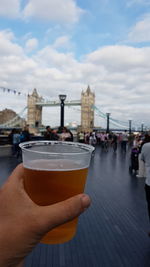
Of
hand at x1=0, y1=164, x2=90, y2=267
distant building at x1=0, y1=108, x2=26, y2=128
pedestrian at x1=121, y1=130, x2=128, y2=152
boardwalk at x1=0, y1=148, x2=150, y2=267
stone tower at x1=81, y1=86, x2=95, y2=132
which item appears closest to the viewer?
hand at x1=0, y1=164, x2=90, y2=267

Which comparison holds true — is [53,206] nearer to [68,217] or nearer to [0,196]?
[68,217]

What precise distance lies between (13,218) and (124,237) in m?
2.49

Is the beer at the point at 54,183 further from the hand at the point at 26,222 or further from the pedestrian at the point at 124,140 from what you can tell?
the pedestrian at the point at 124,140

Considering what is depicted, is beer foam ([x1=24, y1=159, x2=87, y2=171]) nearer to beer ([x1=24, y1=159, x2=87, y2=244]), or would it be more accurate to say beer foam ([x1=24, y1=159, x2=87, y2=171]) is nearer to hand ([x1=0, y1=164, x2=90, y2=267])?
beer ([x1=24, y1=159, x2=87, y2=244])

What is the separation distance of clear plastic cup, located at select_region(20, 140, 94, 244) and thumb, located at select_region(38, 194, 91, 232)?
0.08ft

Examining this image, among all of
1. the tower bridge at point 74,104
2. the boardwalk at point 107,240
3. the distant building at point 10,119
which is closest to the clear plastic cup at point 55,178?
the boardwalk at point 107,240

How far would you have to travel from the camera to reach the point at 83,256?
2.36m

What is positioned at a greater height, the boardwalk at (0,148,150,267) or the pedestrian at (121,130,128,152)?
the pedestrian at (121,130,128,152)

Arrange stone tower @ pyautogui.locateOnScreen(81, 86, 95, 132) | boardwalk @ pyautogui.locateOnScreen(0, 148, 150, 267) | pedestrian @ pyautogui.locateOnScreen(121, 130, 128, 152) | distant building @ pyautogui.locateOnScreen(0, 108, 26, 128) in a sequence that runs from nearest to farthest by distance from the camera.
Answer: boardwalk @ pyautogui.locateOnScreen(0, 148, 150, 267) < pedestrian @ pyautogui.locateOnScreen(121, 130, 128, 152) < stone tower @ pyautogui.locateOnScreen(81, 86, 95, 132) < distant building @ pyautogui.locateOnScreen(0, 108, 26, 128)

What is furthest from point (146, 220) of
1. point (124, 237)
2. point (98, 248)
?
point (98, 248)

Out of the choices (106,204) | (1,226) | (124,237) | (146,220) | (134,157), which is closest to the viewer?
(1,226)

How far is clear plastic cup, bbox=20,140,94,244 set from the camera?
756 millimetres

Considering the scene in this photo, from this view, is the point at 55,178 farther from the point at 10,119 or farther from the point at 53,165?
the point at 10,119

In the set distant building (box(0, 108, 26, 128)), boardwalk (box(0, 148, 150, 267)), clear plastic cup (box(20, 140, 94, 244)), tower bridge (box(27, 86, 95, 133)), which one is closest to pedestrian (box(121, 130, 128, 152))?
boardwalk (box(0, 148, 150, 267))
